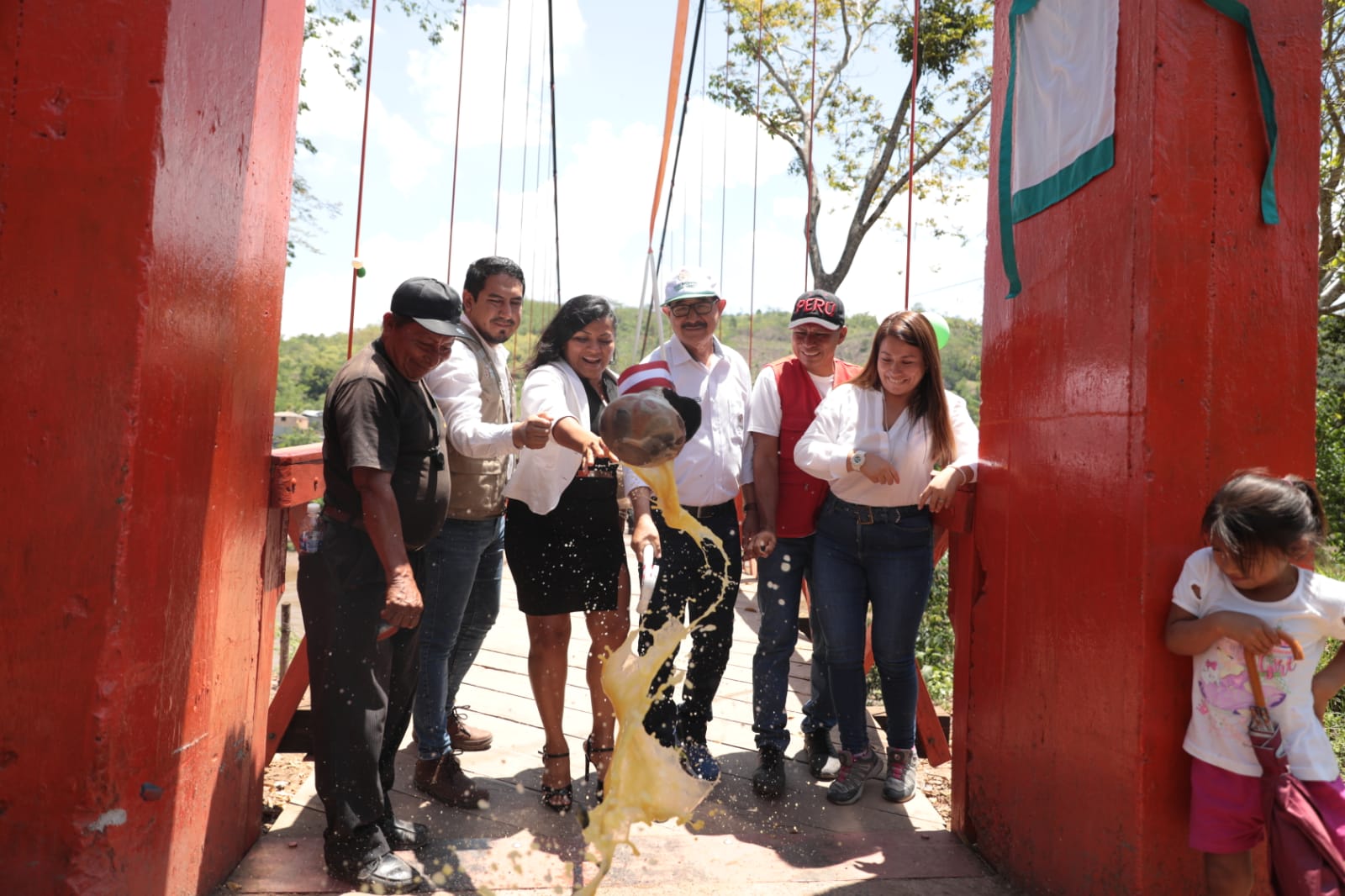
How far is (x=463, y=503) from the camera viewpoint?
9.67ft

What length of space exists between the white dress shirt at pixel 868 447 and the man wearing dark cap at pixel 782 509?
0.17 metres

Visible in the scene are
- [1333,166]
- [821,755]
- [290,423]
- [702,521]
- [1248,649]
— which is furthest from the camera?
[290,423]

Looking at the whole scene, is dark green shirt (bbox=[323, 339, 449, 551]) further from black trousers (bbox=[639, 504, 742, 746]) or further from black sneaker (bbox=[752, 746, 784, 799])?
black sneaker (bbox=[752, 746, 784, 799])

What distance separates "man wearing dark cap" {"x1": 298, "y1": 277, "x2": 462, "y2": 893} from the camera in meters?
2.35

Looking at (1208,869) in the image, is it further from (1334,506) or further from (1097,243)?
(1334,506)

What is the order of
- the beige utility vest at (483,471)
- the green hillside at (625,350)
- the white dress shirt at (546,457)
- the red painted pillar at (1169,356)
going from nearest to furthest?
the red painted pillar at (1169,356)
the white dress shirt at (546,457)
the beige utility vest at (483,471)
the green hillside at (625,350)

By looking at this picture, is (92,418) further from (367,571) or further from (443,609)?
(443,609)

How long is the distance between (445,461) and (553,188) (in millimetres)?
13736

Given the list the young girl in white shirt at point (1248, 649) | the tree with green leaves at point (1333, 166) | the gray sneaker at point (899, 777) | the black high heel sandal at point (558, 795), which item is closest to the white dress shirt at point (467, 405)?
the black high heel sandal at point (558, 795)

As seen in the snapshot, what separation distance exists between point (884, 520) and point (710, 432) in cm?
63

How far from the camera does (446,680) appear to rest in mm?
3113

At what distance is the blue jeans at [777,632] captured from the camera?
10.4ft

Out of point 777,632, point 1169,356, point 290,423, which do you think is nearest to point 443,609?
point 777,632

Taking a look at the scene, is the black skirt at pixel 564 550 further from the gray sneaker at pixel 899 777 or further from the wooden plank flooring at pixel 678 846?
the gray sneaker at pixel 899 777
